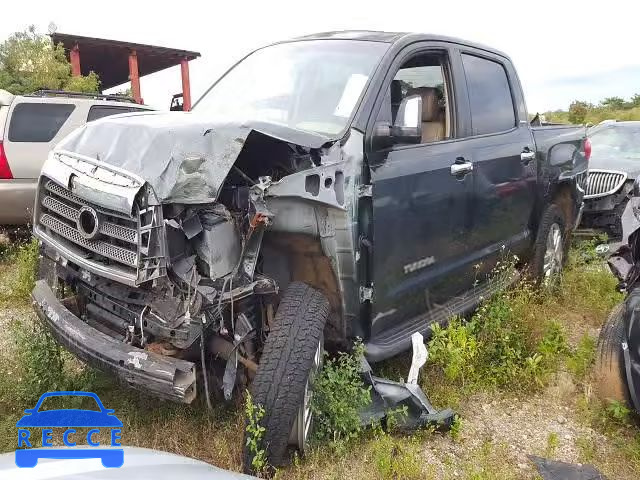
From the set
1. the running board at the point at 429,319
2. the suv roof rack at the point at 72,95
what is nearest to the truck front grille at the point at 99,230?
the running board at the point at 429,319

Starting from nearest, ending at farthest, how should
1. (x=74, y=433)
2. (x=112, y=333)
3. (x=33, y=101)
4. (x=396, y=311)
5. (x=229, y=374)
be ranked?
(x=229, y=374) < (x=112, y=333) < (x=74, y=433) < (x=396, y=311) < (x=33, y=101)

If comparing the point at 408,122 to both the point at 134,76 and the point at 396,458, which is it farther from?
the point at 134,76

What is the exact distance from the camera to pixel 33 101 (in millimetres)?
6656

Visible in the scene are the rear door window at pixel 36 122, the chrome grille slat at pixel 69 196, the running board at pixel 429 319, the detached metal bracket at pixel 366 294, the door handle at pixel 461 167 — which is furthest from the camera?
the rear door window at pixel 36 122

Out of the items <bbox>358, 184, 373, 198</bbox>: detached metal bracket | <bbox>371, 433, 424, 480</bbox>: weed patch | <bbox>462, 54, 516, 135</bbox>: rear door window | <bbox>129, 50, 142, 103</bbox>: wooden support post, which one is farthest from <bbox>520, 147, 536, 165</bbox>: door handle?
<bbox>129, 50, 142, 103</bbox>: wooden support post

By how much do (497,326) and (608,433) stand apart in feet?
3.19

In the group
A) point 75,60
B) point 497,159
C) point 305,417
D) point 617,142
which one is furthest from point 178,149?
point 75,60

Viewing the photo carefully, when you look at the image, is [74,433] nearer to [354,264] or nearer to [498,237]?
[354,264]

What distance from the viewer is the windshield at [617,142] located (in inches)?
328

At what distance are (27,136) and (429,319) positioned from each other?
5.02m

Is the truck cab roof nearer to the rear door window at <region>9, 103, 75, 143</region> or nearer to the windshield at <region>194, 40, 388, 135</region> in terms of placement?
the windshield at <region>194, 40, 388, 135</region>

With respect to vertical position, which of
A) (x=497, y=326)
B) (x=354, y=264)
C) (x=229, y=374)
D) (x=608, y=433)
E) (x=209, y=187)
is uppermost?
(x=209, y=187)

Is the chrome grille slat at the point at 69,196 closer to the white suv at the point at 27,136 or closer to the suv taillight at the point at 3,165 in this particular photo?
the white suv at the point at 27,136

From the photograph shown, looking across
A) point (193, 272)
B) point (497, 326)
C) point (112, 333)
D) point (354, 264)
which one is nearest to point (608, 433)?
point (497, 326)
